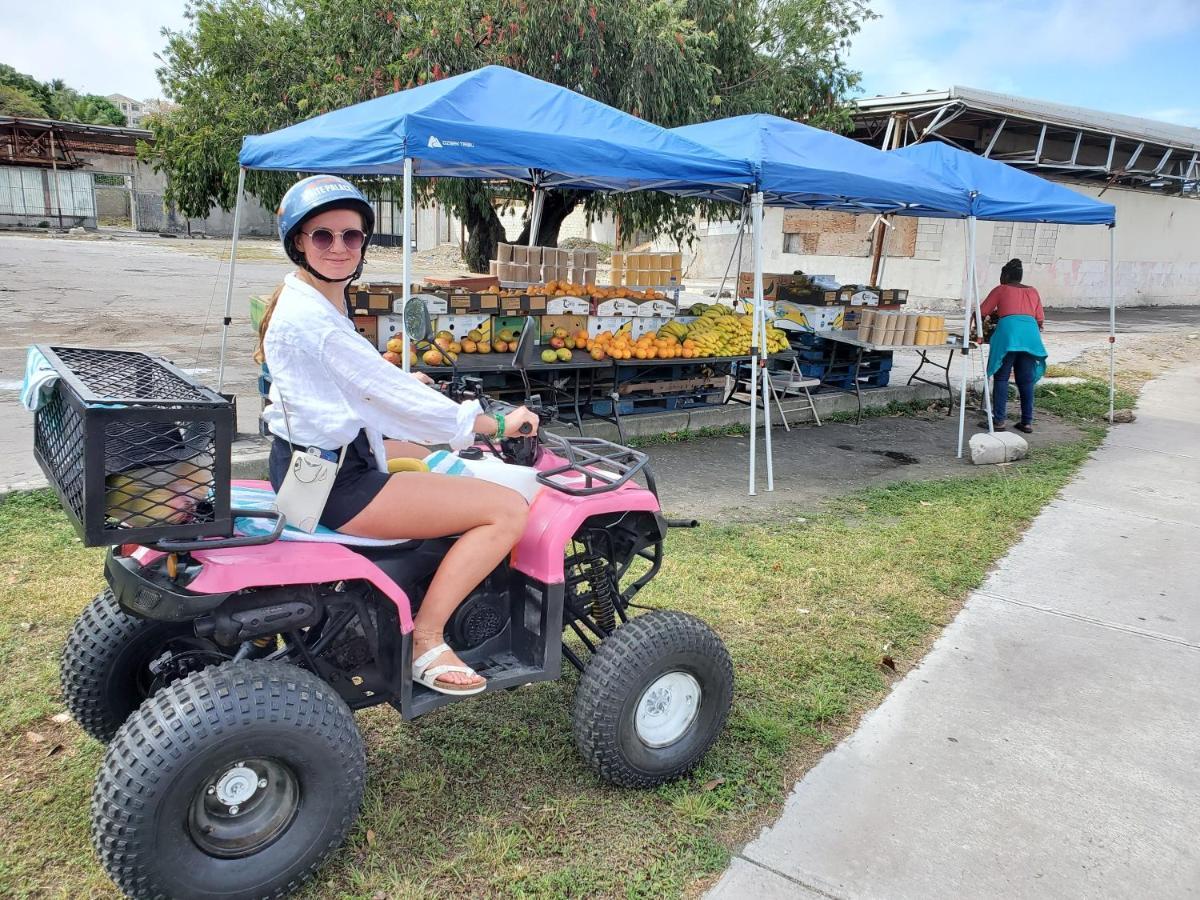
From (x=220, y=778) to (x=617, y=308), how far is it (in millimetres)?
6789

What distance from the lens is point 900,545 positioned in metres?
5.79

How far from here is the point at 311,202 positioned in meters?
2.40

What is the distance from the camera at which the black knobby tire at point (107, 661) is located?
286 centimetres

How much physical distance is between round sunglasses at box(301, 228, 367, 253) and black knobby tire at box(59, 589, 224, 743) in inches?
52.7

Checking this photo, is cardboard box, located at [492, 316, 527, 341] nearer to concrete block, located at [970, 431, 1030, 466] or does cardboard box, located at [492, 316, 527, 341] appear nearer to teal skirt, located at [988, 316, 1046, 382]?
concrete block, located at [970, 431, 1030, 466]

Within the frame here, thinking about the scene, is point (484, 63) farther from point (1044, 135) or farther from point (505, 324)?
point (1044, 135)

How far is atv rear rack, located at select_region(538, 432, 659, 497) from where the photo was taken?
2.80 metres

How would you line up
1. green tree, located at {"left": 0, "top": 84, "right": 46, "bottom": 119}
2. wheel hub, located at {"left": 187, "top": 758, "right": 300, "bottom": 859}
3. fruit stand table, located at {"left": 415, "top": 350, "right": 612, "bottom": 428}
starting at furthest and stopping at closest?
green tree, located at {"left": 0, "top": 84, "right": 46, "bottom": 119} → fruit stand table, located at {"left": 415, "top": 350, "right": 612, "bottom": 428} → wheel hub, located at {"left": 187, "top": 758, "right": 300, "bottom": 859}

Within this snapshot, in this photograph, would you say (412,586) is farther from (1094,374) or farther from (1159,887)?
(1094,374)

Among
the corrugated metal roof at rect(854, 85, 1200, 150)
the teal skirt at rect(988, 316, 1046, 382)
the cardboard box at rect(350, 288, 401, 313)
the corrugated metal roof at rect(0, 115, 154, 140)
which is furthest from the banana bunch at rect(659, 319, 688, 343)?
the corrugated metal roof at rect(0, 115, 154, 140)

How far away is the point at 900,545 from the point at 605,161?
3.45 metres

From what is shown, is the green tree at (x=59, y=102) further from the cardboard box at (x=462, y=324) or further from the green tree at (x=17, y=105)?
the cardboard box at (x=462, y=324)

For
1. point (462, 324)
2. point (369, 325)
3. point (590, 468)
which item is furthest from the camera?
point (462, 324)

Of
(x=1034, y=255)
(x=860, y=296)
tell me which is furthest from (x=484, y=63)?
(x=1034, y=255)
